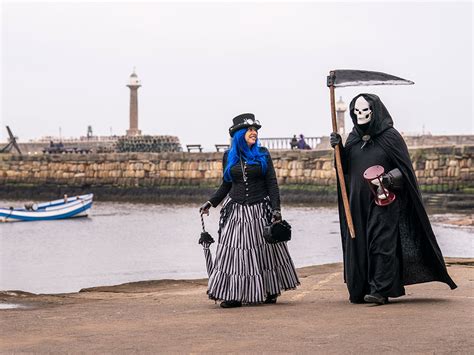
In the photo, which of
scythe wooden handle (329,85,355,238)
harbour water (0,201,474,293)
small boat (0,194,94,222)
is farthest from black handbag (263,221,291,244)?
small boat (0,194,94,222)

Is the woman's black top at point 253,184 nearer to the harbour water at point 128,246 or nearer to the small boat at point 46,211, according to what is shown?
the harbour water at point 128,246

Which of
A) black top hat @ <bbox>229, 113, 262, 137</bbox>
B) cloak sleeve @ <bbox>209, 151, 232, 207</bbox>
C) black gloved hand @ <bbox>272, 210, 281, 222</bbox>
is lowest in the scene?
black gloved hand @ <bbox>272, 210, 281, 222</bbox>

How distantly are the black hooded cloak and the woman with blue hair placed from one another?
24.9 inches

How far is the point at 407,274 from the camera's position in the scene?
32.3 feet

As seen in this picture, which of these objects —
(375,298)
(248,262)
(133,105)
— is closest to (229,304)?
(248,262)

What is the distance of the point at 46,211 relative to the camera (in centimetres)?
4456

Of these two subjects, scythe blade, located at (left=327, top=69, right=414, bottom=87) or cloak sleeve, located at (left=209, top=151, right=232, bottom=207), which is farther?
cloak sleeve, located at (left=209, top=151, right=232, bottom=207)

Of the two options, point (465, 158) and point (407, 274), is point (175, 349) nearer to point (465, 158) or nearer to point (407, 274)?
point (407, 274)

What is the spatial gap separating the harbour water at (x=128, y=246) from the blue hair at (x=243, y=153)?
33.7ft

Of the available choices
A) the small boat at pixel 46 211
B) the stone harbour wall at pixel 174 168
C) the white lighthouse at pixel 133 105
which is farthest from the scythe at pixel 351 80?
the white lighthouse at pixel 133 105

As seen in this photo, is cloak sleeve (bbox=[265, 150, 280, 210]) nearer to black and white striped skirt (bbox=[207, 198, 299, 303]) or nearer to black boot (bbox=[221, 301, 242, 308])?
black and white striped skirt (bbox=[207, 198, 299, 303])

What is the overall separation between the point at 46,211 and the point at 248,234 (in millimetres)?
35069

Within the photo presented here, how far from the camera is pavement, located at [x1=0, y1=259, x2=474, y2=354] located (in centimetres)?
755

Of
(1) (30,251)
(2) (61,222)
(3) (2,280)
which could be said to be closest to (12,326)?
(3) (2,280)
